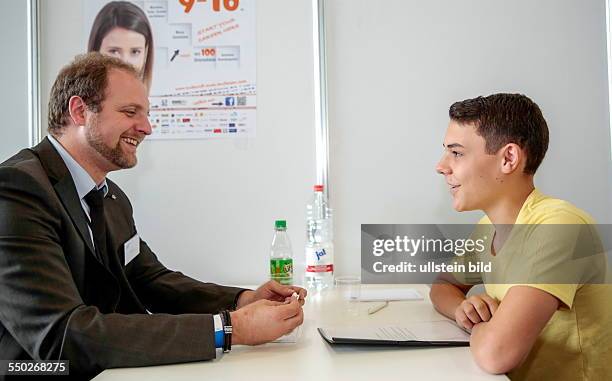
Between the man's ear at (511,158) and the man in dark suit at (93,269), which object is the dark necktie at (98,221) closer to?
the man in dark suit at (93,269)

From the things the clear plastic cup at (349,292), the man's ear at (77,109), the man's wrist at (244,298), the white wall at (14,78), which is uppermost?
the white wall at (14,78)

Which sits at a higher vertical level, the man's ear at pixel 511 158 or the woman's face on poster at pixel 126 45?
the woman's face on poster at pixel 126 45

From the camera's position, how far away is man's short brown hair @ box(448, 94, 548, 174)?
1.30 meters

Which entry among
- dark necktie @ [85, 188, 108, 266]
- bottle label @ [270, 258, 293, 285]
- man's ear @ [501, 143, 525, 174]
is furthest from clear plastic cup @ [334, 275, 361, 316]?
dark necktie @ [85, 188, 108, 266]

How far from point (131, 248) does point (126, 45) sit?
37.6 inches

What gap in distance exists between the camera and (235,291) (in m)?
1.53

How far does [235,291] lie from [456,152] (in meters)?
0.73

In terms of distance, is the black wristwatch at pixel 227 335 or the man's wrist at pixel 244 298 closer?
the black wristwatch at pixel 227 335

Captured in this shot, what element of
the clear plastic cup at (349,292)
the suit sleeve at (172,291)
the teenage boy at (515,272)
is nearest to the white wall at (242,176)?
the clear plastic cup at (349,292)

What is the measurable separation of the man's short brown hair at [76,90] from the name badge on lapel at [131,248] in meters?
0.37

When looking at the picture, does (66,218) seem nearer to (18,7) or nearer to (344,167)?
(344,167)

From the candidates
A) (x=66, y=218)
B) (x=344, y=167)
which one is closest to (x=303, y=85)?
(x=344, y=167)

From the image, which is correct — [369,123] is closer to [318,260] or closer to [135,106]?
[318,260]

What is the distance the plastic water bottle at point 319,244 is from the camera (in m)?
1.95
